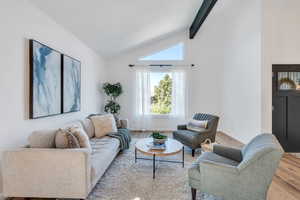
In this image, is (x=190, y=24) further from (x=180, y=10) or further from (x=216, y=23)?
(x=180, y=10)

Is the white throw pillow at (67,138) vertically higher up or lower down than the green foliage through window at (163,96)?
lower down

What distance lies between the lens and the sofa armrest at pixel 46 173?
5.73 feet

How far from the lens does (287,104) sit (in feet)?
11.7

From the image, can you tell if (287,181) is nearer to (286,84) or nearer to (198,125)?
(198,125)

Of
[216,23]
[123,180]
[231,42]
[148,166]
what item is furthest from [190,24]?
[123,180]

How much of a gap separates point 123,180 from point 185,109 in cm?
350

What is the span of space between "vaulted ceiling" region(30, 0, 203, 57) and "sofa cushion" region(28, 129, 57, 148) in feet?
5.60

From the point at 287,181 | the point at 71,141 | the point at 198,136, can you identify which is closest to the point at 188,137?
the point at 198,136

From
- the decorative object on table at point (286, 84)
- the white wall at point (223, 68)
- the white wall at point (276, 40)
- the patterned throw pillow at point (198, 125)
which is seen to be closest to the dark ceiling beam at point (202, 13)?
the white wall at point (223, 68)

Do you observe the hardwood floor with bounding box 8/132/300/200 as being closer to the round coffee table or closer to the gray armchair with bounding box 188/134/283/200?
the round coffee table

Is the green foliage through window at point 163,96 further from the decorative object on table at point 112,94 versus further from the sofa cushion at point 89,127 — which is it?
the sofa cushion at point 89,127

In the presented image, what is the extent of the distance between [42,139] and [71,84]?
1458 millimetres

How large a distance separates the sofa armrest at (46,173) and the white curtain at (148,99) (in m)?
3.74

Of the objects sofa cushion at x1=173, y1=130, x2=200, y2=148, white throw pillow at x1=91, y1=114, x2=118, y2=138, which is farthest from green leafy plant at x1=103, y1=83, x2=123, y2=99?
sofa cushion at x1=173, y1=130, x2=200, y2=148
